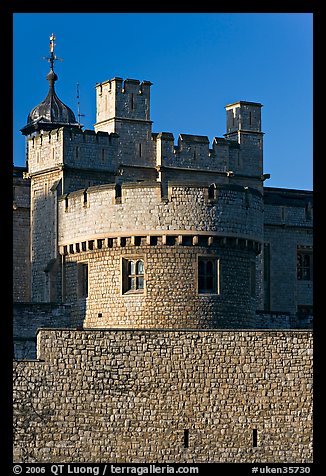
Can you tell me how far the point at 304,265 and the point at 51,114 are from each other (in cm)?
1196

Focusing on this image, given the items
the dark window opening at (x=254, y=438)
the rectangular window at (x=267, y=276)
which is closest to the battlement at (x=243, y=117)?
the rectangular window at (x=267, y=276)

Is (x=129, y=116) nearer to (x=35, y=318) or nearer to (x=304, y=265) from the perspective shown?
(x=35, y=318)

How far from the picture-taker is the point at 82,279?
166 ft

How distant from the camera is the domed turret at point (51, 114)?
208ft

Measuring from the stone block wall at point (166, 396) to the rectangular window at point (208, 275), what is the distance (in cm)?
514

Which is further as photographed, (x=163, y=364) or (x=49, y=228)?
(x=49, y=228)

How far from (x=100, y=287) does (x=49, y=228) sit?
4.09m

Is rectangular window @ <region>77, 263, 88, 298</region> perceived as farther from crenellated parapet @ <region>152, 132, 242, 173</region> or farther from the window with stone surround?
crenellated parapet @ <region>152, 132, 242, 173</region>

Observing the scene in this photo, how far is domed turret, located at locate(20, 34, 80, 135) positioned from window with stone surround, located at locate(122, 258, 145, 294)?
1552cm

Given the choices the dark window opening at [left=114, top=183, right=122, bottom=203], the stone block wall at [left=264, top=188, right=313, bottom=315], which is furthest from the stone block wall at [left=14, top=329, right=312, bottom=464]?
the stone block wall at [left=264, top=188, right=313, bottom=315]
